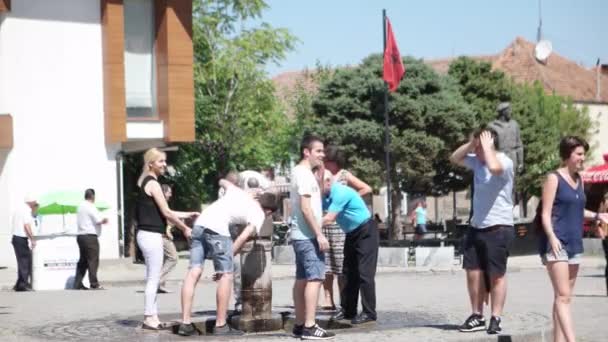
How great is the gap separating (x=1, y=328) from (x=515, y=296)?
7.03m

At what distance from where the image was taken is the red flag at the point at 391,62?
3155 cm

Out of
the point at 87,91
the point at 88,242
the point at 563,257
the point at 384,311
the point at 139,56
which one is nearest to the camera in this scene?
the point at 563,257

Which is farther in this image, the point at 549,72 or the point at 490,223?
the point at 549,72

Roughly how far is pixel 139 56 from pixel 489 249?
75.5ft

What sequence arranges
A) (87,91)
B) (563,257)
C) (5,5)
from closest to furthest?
(563,257) → (5,5) → (87,91)

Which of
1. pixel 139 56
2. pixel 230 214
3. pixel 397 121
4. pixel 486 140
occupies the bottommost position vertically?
pixel 230 214

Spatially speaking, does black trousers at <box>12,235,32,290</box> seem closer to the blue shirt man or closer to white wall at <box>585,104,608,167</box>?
the blue shirt man

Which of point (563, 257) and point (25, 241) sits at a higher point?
point (563, 257)

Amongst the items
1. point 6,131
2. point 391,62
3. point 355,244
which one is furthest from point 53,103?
point 355,244

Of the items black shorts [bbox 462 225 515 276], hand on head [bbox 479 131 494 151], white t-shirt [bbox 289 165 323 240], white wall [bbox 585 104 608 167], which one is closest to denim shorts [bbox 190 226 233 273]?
white t-shirt [bbox 289 165 323 240]

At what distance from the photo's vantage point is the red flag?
31547 millimetres

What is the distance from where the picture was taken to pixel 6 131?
3206 cm

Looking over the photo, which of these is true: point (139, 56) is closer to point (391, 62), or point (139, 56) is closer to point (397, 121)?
point (391, 62)

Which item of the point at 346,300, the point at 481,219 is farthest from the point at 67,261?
the point at 481,219
